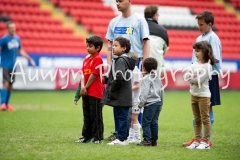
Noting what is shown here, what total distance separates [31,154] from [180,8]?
2073 cm

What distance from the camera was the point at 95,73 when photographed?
24.8 feet

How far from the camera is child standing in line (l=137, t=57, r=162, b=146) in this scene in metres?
7.20

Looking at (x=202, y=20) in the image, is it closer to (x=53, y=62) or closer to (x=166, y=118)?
(x=166, y=118)

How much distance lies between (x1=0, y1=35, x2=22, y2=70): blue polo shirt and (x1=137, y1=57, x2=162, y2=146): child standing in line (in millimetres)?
6709

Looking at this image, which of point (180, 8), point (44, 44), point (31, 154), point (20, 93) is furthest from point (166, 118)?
point (180, 8)

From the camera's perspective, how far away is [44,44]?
2014 centimetres

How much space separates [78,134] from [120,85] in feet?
5.79

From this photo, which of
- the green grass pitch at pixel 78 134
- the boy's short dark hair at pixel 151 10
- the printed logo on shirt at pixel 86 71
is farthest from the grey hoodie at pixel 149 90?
the boy's short dark hair at pixel 151 10

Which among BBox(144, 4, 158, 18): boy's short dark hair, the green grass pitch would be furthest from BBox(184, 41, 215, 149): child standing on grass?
BBox(144, 4, 158, 18): boy's short dark hair

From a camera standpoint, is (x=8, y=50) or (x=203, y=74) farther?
(x=8, y=50)

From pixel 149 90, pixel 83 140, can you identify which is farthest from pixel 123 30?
pixel 83 140

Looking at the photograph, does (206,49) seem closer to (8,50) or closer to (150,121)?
(150,121)

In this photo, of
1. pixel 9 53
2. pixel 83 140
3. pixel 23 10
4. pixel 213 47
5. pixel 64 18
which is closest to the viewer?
pixel 213 47

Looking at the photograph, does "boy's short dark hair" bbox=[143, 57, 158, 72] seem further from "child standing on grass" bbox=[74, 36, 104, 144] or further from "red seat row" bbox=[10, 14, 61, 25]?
"red seat row" bbox=[10, 14, 61, 25]
